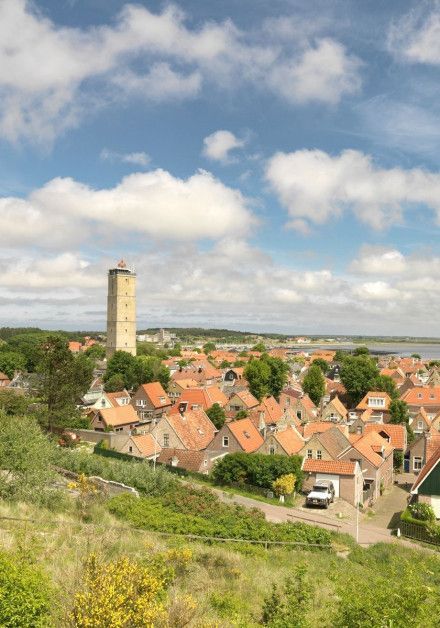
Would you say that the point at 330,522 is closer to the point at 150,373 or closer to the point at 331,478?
the point at 331,478

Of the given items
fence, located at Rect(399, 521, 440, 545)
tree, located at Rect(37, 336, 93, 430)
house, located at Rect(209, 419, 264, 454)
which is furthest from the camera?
house, located at Rect(209, 419, 264, 454)

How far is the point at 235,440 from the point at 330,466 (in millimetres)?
9045

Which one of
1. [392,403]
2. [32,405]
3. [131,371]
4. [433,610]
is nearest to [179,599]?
[433,610]

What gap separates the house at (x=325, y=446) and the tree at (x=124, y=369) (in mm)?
40721

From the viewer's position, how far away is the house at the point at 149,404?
2564 inches

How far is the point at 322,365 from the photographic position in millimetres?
116500

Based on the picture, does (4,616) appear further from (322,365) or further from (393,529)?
(322,365)

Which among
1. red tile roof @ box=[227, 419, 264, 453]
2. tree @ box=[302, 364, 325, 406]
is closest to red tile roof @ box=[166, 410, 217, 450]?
red tile roof @ box=[227, 419, 264, 453]

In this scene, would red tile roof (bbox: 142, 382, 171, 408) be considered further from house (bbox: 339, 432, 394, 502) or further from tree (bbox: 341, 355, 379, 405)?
house (bbox: 339, 432, 394, 502)

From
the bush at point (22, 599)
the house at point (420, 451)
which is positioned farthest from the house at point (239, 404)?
the bush at point (22, 599)

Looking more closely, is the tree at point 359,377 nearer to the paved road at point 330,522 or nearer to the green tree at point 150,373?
the green tree at point 150,373

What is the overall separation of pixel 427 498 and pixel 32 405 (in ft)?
116

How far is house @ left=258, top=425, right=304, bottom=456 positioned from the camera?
4053 cm

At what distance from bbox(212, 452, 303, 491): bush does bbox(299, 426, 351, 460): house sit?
3.82 m
